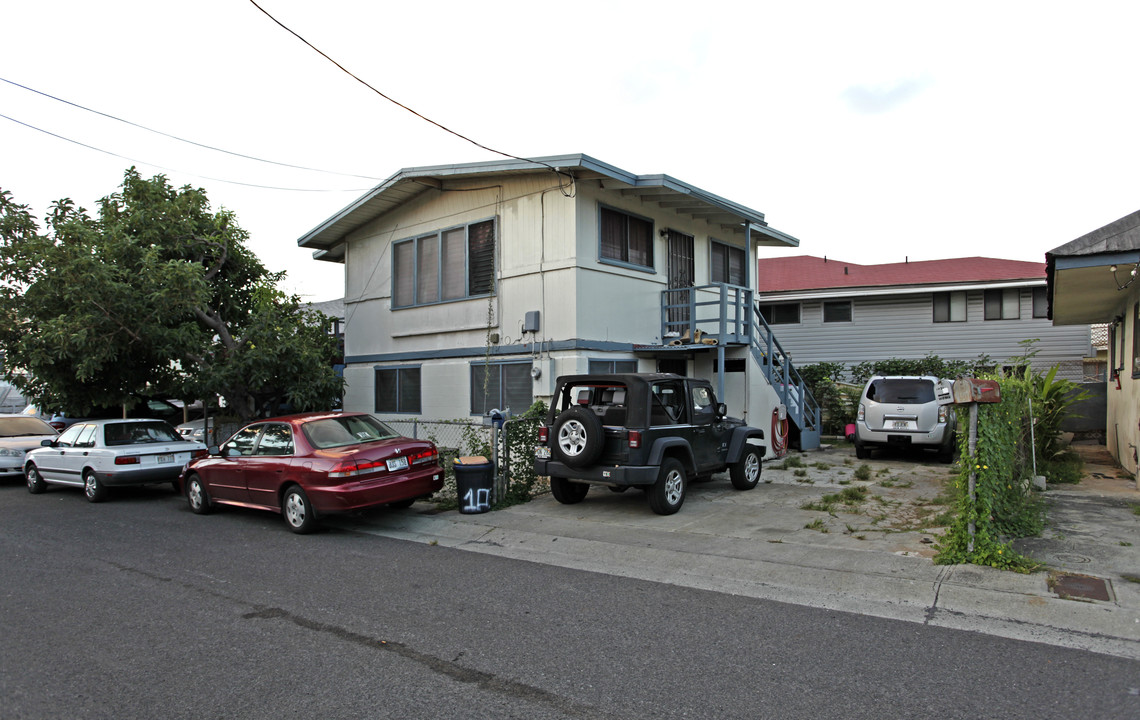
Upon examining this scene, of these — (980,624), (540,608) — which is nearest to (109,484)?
(540,608)

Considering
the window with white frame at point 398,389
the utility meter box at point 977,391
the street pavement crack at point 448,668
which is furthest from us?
the window with white frame at point 398,389

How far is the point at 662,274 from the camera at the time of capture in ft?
48.8

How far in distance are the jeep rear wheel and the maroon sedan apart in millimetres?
1618

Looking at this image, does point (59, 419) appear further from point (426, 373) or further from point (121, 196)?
point (426, 373)

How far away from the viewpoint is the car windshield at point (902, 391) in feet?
46.8

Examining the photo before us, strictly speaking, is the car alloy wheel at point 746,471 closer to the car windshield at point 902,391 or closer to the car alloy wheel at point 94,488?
the car windshield at point 902,391

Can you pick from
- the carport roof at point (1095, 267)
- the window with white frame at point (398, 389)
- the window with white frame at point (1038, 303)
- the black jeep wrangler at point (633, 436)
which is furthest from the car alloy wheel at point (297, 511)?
the window with white frame at point (1038, 303)

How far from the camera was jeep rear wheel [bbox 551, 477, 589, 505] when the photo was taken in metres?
10.2

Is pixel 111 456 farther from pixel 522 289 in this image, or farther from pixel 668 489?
pixel 668 489

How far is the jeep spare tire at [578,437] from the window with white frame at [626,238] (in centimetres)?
473

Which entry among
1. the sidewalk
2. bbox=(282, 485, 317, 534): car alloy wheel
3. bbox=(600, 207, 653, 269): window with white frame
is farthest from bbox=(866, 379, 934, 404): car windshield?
bbox=(282, 485, 317, 534): car alloy wheel

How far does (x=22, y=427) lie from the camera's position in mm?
15664

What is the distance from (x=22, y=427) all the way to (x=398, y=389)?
815 centimetres

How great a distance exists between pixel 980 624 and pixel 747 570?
6.78 feet
